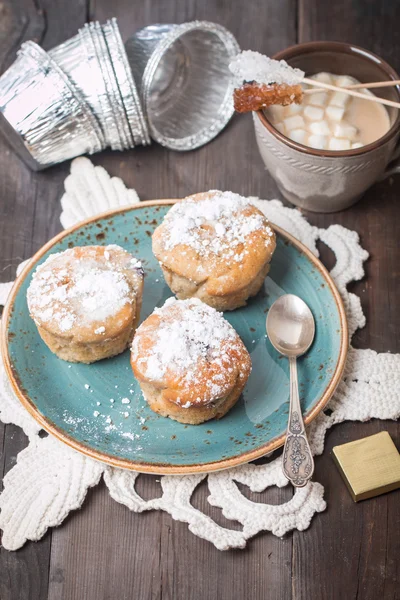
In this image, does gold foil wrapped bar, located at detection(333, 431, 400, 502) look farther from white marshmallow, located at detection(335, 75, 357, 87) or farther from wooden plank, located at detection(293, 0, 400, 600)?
white marshmallow, located at detection(335, 75, 357, 87)

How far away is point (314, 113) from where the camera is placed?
2252 millimetres

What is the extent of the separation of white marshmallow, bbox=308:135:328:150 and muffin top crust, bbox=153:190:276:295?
0.32 m

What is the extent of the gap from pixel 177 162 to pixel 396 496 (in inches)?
50.8

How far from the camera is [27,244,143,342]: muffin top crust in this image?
1883 mm

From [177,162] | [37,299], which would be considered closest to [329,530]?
[37,299]

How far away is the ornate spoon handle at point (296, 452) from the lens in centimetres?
178

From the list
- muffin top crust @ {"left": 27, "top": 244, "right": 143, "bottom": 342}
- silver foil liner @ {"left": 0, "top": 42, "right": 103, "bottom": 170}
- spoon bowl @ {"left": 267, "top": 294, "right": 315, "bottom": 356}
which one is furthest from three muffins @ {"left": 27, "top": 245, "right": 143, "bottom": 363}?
silver foil liner @ {"left": 0, "top": 42, "right": 103, "bottom": 170}

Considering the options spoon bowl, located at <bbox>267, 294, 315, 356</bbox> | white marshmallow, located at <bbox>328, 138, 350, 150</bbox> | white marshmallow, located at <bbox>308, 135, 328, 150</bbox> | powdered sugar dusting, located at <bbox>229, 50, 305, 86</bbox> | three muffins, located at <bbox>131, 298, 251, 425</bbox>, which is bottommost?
spoon bowl, located at <bbox>267, 294, 315, 356</bbox>

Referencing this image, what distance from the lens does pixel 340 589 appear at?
1805 millimetres

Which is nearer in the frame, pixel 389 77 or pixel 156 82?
pixel 389 77

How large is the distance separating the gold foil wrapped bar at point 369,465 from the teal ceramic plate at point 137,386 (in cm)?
14

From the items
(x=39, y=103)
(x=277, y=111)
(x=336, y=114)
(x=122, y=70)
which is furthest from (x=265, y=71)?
(x=39, y=103)

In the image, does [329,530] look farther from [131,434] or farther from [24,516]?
[24,516]

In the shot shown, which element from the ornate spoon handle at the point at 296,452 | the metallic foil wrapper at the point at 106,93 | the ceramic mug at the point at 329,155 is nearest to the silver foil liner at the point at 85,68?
the metallic foil wrapper at the point at 106,93
